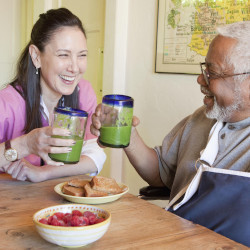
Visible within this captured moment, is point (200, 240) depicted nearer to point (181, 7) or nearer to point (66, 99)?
point (66, 99)

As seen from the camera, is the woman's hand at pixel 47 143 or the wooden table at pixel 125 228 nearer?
the wooden table at pixel 125 228

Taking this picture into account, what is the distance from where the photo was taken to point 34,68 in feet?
6.40

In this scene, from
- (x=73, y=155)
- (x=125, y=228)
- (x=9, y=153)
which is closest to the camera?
(x=125, y=228)

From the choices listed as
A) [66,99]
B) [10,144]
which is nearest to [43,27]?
[66,99]

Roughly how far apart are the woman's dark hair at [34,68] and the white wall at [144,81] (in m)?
1.02

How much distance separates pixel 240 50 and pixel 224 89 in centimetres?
17

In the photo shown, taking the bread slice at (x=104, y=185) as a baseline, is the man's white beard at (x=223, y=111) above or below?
above

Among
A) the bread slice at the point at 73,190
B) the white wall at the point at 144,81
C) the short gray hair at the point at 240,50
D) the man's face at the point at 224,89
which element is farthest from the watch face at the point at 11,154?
the white wall at the point at 144,81

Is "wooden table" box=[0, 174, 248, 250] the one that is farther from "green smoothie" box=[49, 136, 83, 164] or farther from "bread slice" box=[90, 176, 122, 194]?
"green smoothie" box=[49, 136, 83, 164]

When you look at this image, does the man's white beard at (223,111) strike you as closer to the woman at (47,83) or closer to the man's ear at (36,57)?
the woman at (47,83)

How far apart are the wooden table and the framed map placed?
1.46 m

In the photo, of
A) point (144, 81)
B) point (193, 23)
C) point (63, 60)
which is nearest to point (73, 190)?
point (63, 60)

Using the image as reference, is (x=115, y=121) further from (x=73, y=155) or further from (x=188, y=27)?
(x=188, y=27)

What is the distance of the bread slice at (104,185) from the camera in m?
1.33
